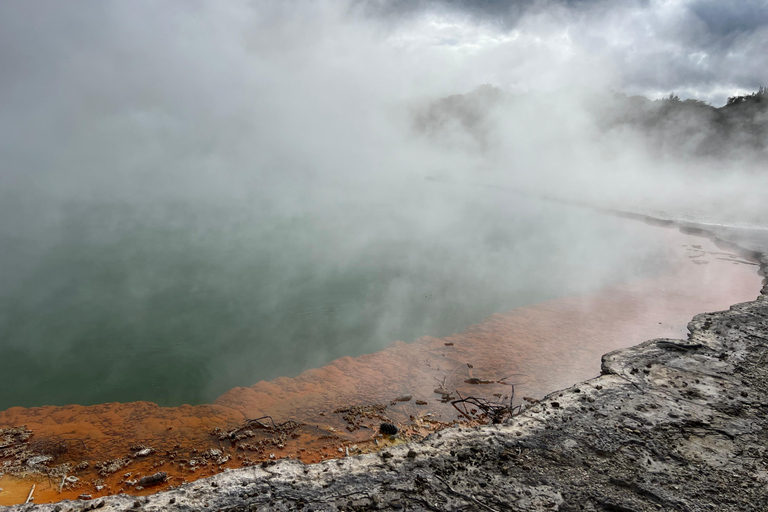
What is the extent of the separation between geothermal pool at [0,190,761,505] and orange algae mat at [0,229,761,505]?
0.02 m

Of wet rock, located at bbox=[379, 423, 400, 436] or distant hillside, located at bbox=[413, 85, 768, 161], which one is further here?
distant hillside, located at bbox=[413, 85, 768, 161]

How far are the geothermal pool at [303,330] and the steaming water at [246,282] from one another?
4 centimetres

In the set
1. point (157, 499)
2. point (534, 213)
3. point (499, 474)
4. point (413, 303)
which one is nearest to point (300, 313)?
point (413, 303)

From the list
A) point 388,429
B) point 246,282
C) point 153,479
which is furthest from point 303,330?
point 153,479

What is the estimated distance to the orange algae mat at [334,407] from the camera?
296cm

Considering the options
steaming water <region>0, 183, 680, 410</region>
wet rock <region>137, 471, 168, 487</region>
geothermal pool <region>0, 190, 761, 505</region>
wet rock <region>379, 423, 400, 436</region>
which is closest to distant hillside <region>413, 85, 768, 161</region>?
steaming water <region>0, 183, 680, 410</region>

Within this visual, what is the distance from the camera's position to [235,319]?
564 cm

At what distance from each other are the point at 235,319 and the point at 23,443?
8.68 feet

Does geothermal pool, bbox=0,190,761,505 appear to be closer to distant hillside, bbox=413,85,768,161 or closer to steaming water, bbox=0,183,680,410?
steaming water, bbox=0,183,680,410

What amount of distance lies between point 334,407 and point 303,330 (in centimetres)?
186

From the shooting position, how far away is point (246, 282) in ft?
22.3

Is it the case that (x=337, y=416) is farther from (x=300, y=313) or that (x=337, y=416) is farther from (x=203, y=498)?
(x=300, y=313)

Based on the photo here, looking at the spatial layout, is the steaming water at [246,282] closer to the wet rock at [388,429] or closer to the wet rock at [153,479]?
the wet rock at [153,479]

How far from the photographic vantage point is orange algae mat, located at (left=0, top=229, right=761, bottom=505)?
296 cm
